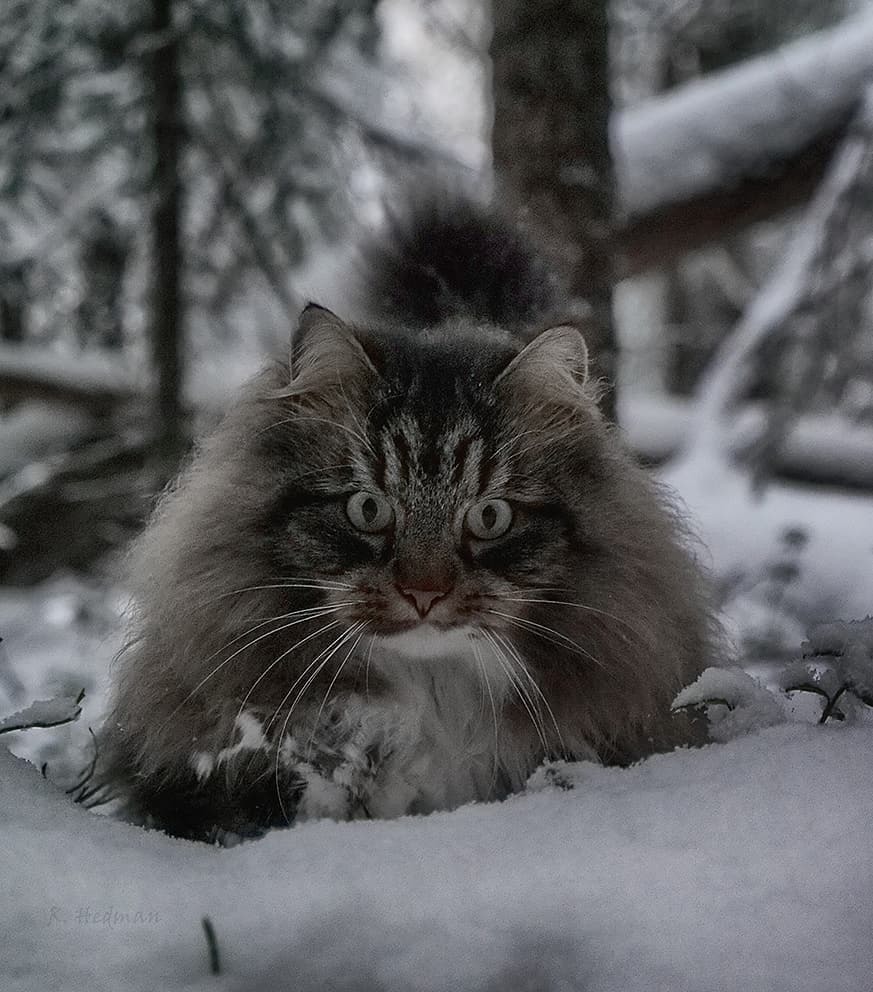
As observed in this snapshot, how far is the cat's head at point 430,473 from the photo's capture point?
5.68 ft

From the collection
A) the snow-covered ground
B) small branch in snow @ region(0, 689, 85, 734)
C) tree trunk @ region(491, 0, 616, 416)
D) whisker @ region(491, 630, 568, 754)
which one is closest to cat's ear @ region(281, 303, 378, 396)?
whisker @ region(491, 630, 568, 754)

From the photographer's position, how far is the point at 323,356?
6.30 ft

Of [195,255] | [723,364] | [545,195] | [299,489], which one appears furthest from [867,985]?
[195,255]

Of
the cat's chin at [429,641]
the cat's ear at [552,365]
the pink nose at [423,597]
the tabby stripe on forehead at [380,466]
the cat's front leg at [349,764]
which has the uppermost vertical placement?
the cat's ear at [552,365]

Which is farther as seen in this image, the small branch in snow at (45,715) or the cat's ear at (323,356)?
the cat's ear at (323,356)

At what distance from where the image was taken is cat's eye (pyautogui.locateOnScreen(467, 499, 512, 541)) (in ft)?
5.87

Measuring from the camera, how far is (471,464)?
1.80 meters

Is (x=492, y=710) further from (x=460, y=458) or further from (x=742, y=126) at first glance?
(x=742, y=126)

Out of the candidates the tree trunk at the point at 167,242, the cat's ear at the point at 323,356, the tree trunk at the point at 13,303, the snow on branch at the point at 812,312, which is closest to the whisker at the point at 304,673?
the cat's ear at the point at 323,356

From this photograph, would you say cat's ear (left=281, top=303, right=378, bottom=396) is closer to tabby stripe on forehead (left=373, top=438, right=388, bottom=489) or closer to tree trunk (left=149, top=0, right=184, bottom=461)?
tabby stripe on forehead (left=373, top=438, right=388, bottom=489)

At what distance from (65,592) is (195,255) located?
1.72m

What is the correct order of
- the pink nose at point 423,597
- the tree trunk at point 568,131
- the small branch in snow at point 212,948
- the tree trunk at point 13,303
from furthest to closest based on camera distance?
the tree trunk at point 13,303, the tree trunk at point 568,131, the pink nose at point 423,597, the small branch in snow at point 212,948

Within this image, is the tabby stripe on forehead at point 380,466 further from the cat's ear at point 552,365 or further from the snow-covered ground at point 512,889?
the snow-covered ground at point 512,889

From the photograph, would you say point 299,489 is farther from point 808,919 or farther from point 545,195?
point 545,195
